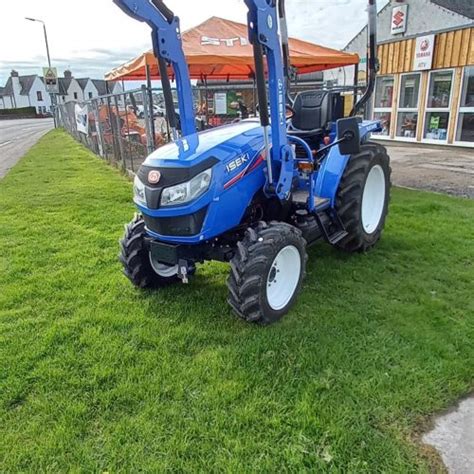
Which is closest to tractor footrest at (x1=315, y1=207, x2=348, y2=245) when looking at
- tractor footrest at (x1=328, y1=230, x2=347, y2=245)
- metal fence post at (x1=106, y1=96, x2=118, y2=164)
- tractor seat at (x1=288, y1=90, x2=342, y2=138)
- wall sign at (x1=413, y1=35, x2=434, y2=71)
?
tractor footrest at (x1=328, y1=230, x2=347, y2=245)

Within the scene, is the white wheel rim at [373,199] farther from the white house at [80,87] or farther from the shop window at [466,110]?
the white house at [80,87]

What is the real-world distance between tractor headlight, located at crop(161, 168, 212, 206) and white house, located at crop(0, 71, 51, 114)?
88.8 m

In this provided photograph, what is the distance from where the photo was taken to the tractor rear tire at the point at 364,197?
390 cm

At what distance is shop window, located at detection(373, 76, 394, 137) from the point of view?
13195 mm

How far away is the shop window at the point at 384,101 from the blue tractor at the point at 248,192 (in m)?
10.2

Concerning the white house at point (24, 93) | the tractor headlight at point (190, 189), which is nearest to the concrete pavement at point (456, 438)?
the tractor headlight at point (190, 189)

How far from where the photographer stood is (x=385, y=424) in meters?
2.16

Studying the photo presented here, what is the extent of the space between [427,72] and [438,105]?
3.11 ft

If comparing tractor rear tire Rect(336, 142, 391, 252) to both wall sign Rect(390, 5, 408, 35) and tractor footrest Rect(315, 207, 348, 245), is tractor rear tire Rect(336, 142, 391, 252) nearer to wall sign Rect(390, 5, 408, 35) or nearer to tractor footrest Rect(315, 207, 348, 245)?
tractor footrest Rect(315, 207, 348, 245)

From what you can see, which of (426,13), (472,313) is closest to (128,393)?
(472,313)

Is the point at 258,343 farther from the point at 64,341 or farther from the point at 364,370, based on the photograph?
the point at 64,341

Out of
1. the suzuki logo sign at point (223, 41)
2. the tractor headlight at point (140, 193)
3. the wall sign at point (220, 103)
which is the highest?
the suzuki logo sign at point (223, 41)

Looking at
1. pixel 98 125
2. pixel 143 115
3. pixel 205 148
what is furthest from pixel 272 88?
pixel 98 125

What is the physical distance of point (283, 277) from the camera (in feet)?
10.6
